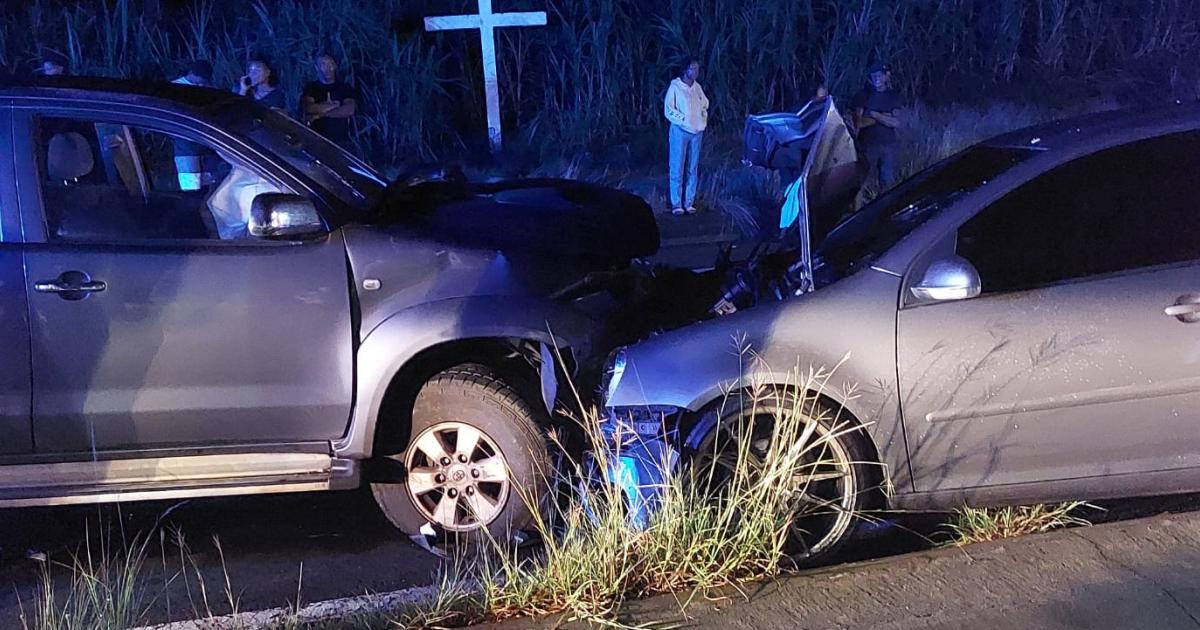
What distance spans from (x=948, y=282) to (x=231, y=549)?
10.3 feet

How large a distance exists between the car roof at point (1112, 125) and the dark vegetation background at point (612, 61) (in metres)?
7.03

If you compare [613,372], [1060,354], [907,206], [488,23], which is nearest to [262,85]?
[488,23]

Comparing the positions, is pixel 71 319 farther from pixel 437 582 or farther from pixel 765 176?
pixel 765 176

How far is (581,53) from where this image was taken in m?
13.8

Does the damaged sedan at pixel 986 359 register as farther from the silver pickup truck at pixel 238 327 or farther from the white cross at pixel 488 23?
the white cross at pixel 488 23

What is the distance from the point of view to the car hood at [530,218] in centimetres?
432

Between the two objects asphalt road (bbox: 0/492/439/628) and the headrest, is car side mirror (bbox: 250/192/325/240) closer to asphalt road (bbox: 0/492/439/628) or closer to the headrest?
the headrest

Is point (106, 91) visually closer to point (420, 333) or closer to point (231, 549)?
point (420, 333)

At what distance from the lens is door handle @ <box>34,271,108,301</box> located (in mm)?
3938

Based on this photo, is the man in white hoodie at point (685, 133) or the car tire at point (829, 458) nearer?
the car tire at point (829, 458)

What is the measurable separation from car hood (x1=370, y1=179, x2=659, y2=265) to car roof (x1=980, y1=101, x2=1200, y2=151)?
169cm

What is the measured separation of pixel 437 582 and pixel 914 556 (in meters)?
1.67

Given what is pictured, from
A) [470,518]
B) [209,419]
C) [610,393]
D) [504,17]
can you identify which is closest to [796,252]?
[610,393]

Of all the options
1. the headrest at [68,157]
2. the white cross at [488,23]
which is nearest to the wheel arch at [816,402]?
the headrest at [68,157]
